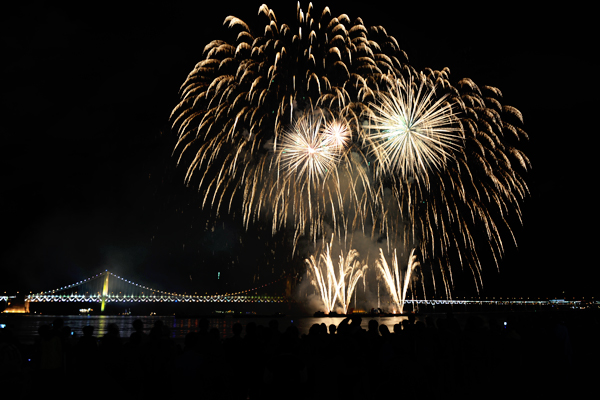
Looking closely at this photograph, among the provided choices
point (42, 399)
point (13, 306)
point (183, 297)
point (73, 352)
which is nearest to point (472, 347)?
point (73, 352)

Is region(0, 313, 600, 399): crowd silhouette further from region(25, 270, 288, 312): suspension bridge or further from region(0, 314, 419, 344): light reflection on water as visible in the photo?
region(25, 270, 288, 312): suspension bridge

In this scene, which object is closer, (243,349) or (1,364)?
(1,364)

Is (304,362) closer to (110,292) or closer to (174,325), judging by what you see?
(174,325)

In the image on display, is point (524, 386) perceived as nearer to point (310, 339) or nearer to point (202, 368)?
point (310, 339)

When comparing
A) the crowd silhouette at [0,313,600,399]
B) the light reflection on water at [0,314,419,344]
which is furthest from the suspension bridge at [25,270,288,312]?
the crowd silhouette at [0,313,600,399]

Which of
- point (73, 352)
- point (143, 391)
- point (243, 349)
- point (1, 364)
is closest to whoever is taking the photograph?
point (1, 364)

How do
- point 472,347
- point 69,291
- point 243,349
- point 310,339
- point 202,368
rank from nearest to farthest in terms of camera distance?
1. point 202,368
2. point 243,349
3. point 310,339
4. point 472,347
5. point 69,291

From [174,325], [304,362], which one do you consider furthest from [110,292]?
[304,362]

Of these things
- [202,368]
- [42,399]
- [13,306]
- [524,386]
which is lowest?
[524,386]
